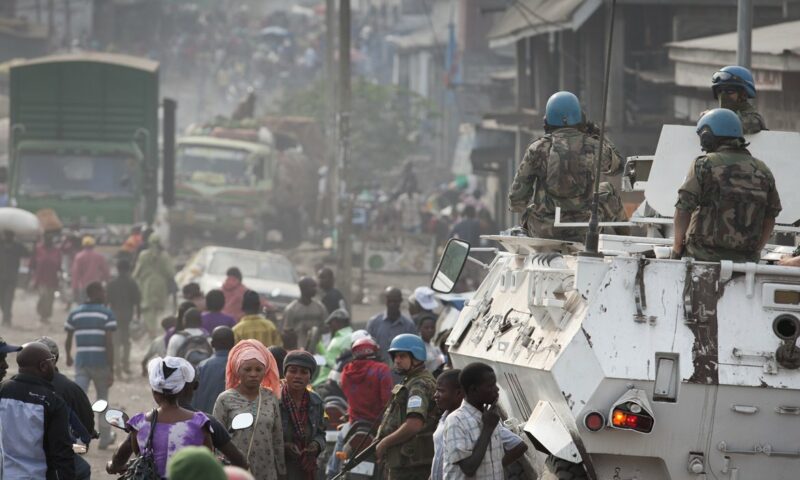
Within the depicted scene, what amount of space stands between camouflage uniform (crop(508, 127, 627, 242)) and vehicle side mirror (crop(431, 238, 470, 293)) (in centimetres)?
51

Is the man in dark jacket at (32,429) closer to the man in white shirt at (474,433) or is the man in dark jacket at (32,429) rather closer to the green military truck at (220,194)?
the man in white shirt at (474,433)

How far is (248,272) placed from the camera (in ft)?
82.6

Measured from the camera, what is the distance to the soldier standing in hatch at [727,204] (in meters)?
8.70

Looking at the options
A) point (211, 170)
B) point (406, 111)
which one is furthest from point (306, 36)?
point (211, 170)

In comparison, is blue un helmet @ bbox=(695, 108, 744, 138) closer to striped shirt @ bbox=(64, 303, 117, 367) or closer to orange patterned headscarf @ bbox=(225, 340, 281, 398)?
orange patterned headscarf @ bbox=(225, 340, 281, 398)

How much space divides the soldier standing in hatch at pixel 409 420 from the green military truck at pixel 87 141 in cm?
2121

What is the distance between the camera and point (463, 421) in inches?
322

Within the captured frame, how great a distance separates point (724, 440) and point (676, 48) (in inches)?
509

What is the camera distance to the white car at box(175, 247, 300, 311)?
24.0 metres

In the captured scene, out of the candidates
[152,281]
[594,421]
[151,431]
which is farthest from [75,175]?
[594,421]

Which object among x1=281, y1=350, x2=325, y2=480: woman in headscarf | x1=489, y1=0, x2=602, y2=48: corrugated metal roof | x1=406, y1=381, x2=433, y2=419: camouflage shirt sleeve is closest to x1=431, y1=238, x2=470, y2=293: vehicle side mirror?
x1=406, y1=381, x2=433, y2=419: camouflage shirt sleeve

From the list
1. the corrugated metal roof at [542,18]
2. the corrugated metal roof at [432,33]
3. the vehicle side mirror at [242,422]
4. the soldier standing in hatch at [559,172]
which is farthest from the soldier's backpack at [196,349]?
the corrugated metal roof at [432,33]

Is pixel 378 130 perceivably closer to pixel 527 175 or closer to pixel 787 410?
pixel 527 175

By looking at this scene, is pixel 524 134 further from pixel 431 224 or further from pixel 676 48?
pixel 676 48
